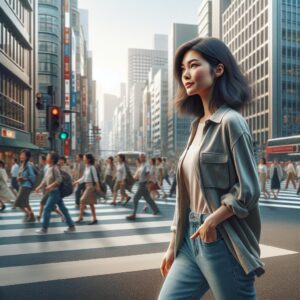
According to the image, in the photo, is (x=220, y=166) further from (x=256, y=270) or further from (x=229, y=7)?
(x=229, y=7)

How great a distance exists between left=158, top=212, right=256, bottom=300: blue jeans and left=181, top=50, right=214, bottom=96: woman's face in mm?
578

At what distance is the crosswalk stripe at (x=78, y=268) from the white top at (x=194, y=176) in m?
2.97

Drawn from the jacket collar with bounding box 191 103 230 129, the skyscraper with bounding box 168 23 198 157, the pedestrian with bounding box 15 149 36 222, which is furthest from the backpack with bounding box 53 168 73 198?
the skyscraper with bounding box 168 23 198 157

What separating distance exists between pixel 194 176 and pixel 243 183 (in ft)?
0.71

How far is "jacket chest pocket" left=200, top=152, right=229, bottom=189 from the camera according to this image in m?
1.44

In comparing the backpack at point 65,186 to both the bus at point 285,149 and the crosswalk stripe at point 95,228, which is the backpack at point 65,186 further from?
the bus at point 285,149

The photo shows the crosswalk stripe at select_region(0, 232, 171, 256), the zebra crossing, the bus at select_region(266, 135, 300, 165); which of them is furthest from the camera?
the bus at select_region(266, 135, 300, 165)

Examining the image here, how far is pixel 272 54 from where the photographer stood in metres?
60.9

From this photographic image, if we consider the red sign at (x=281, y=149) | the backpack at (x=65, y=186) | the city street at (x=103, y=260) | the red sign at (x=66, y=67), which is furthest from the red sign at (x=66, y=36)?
the backpack at (x=65, y=186)

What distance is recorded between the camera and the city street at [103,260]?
363 cm

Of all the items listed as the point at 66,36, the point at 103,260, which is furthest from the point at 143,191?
the point at 66,36

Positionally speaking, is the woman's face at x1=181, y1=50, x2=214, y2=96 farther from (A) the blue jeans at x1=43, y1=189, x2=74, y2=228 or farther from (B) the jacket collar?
(A) the blue jeans at x1=43, y1=189, x2=74, y2=228

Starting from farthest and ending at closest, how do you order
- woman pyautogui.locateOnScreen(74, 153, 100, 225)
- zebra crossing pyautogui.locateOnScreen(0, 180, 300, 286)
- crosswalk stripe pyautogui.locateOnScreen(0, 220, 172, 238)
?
woman pyautogui.locateOnScreen(74, 153, 100, 225), crosswalk stripe pyautogui.locateOnScreen(0, 220, 172, 238), zebra crossing pyautogui.locateOnScreen(0, 180, 300, 286)

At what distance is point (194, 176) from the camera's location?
1.50 m
